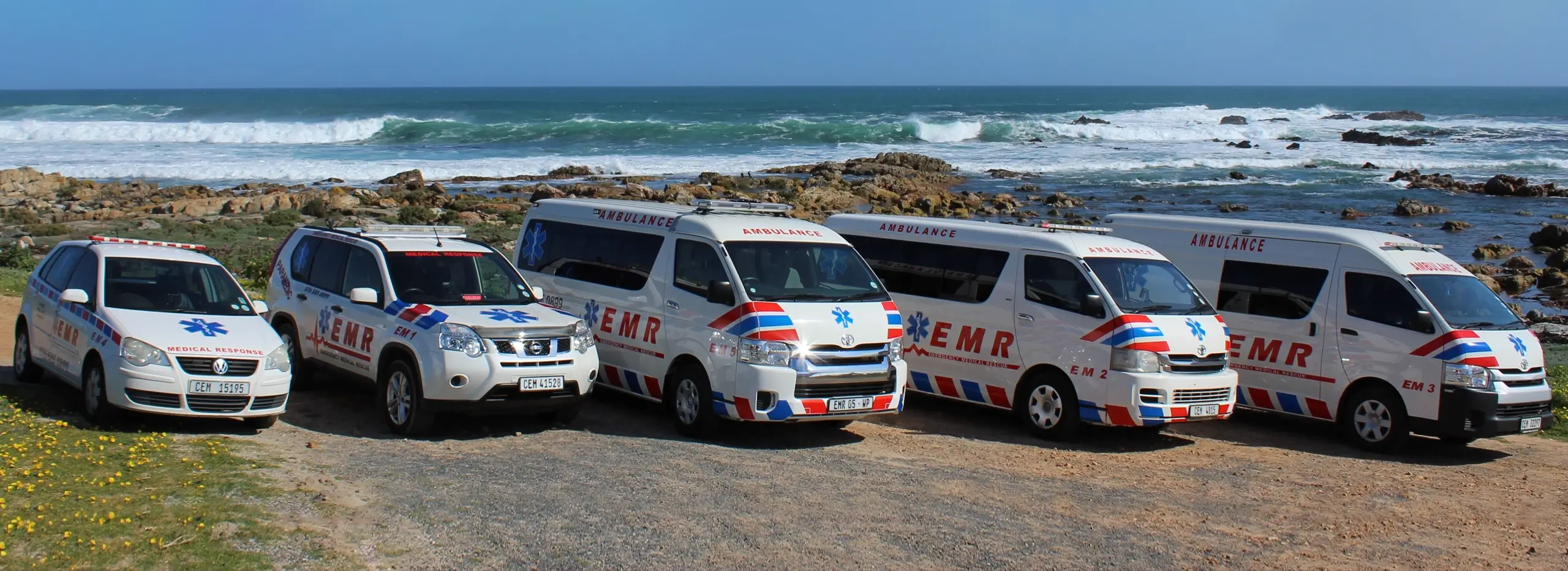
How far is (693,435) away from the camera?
36.2ft

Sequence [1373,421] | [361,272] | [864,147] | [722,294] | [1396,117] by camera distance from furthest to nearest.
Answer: [1396,117] → [864,147] → [1373,421] → [361,272] → [722,294]

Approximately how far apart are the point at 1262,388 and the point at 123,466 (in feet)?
32.4

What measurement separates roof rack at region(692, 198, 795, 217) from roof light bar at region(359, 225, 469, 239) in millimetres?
2170

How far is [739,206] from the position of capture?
12547 millimetres

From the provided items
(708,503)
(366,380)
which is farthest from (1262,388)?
A: (366,380)

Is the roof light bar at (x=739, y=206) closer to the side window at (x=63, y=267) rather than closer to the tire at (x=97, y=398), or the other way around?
the tire at (x=97, y=398)

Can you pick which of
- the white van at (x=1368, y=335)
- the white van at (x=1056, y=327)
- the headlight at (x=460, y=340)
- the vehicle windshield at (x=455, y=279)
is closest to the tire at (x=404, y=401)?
the headlight at (x=460, y=340)

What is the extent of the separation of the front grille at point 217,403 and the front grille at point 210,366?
0.55 ft

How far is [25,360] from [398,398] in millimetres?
3677

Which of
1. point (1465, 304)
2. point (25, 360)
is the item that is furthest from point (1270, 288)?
point (25, 360)

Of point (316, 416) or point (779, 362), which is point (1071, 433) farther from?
point (316, 416)

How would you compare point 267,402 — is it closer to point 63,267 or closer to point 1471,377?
point 63,267

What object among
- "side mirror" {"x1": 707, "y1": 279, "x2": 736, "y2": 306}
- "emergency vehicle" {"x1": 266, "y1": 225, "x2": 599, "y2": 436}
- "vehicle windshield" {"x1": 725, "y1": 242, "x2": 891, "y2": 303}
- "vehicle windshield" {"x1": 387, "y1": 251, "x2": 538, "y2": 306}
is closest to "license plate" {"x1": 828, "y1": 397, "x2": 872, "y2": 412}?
"vehicle windshield" {"x1": 725, "y1": 242, "x2": 891, "y2": 303}

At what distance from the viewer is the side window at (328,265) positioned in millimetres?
11742
